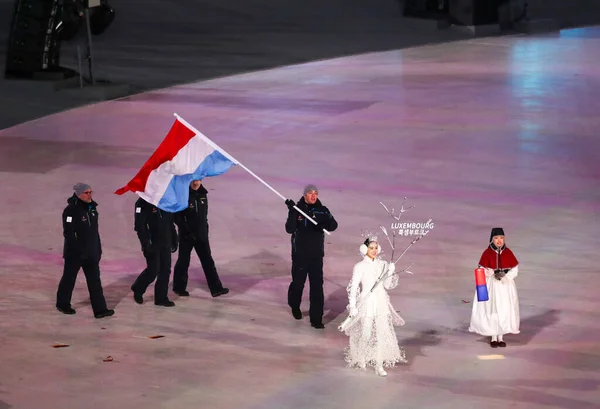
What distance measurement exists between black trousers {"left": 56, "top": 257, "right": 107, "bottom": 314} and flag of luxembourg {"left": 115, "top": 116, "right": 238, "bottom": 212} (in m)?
1.04

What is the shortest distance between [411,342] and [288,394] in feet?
6.84

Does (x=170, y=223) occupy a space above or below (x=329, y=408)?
above

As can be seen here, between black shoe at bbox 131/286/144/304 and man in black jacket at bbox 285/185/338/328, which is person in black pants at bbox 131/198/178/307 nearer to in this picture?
black shoe at bbox 131/286/144/304

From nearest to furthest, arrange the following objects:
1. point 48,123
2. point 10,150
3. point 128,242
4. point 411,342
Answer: point 411,342
point 128,242
point 10,150
point 48,123

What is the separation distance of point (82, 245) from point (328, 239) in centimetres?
477

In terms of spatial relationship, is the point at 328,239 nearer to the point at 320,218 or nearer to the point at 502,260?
the point at 320,218

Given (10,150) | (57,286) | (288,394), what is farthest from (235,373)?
(10,150)

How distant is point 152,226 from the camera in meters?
15.1

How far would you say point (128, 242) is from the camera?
18438 millimetres

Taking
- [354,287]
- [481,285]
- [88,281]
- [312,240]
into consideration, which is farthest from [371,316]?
[88,281]

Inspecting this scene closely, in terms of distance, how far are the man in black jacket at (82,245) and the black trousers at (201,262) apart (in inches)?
42.5

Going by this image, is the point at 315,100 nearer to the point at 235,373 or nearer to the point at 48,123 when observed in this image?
the point at 48,123

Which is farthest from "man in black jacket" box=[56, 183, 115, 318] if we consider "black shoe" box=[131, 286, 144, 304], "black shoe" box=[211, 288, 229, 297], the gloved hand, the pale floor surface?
the gloved hand

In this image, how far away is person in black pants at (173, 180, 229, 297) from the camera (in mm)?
15383
